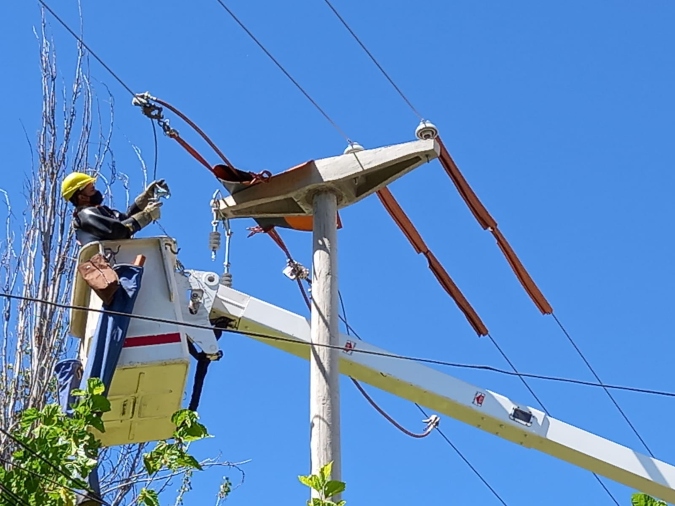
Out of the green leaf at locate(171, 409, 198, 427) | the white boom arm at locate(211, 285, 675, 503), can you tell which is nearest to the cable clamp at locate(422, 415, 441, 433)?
the white boom arm at locate(211, 285, 675, 503)

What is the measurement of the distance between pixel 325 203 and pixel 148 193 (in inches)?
36.6

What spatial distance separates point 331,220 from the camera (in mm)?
6352

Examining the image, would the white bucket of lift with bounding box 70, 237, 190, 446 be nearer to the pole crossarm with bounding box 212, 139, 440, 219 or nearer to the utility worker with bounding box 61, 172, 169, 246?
the utility worker with bounding box 61, 172, 169, 246

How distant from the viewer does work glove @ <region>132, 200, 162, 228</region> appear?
6405 mm

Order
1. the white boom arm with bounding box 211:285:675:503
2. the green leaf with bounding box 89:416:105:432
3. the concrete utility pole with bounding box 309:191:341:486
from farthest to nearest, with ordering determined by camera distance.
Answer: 1. the white boom arm with bounding box 211:285:675:503
2. the concrete utility pole with bounding box 309:191:341:486
3. the green leaf with bounding box 89:416:105:432

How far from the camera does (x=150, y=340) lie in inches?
238

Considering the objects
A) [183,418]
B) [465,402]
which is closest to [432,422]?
[465,402]

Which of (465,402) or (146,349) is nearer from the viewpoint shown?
(146,349)

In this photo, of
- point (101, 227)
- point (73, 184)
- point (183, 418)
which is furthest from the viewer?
point (73, 184)

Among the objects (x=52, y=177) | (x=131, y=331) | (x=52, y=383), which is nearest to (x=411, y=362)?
(x=131, y=331)

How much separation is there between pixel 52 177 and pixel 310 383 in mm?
4775

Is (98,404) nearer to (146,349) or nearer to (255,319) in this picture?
(146,349)

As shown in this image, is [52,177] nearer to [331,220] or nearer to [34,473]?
[331,220]

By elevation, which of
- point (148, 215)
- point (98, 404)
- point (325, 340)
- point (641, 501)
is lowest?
point (641, 501)
